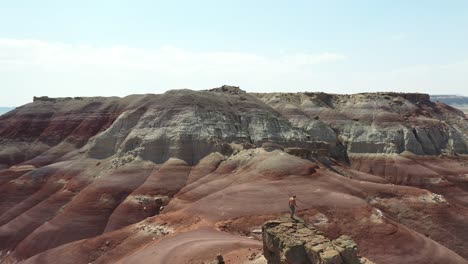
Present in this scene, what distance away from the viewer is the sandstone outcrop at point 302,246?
2141cm

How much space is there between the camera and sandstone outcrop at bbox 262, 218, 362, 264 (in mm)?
21406

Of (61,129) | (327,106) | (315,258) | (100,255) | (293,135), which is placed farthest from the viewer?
(327,106)

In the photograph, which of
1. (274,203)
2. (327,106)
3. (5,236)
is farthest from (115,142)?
(327,106)

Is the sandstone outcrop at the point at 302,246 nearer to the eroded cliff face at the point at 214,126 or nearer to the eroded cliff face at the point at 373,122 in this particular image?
the eroded cliff face at the point at 214,126

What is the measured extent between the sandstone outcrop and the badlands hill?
5.84m

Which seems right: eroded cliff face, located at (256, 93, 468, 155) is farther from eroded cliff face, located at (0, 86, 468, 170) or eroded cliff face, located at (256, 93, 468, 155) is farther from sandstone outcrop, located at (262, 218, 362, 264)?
sandstone outcrop, located at (262, 218, 362, 264)

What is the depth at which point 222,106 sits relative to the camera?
288 feet

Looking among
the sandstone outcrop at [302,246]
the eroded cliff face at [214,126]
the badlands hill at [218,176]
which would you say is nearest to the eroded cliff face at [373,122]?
the eroded cliff face at [214,126]

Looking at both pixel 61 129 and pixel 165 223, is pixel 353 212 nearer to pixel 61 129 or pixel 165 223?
pixel 165 223

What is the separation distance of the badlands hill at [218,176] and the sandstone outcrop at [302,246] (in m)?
5.84

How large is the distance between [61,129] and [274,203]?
63334mm

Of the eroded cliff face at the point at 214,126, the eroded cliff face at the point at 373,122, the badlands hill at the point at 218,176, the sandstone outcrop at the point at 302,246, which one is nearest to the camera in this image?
the sandstone outcrop at the point at 302,246

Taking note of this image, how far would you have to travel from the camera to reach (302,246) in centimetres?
2250

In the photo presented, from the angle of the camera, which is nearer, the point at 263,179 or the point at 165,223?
the point at 165,223
